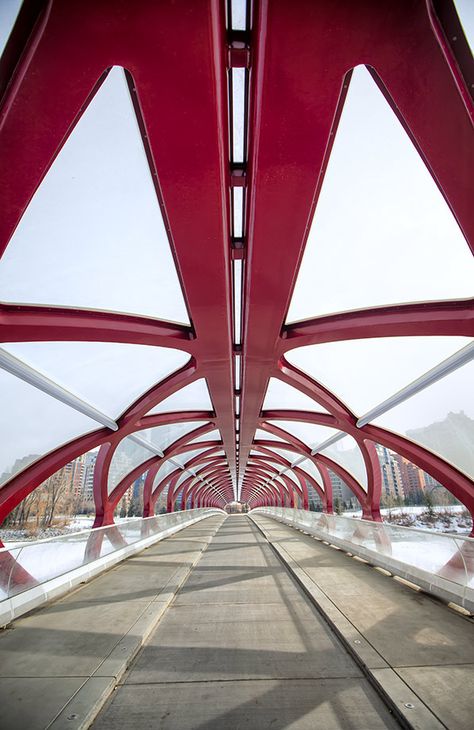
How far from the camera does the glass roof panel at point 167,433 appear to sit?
66.2 ft

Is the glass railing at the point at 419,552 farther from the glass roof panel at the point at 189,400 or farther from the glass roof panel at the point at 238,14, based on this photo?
the glass roof panel at the point at 238,14

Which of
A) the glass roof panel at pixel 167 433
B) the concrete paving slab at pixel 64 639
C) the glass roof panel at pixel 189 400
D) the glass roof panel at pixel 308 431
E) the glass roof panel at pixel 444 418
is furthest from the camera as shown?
the glass roof panel at pixel 167 433

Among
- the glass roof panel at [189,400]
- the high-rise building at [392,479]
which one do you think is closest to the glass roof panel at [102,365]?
the glass roof panel at [189,400]

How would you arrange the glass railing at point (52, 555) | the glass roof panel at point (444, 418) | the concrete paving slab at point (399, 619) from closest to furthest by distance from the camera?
1. the concrete paving slab at point (399, 619)
2. the glass railing at point (52, 555)
3. the glass roof panel at point (444, 418)

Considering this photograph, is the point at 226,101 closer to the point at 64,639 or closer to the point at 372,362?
the point at 64,639

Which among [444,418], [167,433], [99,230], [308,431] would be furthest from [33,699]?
[308,431]

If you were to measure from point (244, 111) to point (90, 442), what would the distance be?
15220 mm

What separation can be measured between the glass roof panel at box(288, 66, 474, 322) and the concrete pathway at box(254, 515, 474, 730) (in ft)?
17.5

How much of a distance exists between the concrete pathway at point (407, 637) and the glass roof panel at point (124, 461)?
16.7 m

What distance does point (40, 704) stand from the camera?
3197 mm

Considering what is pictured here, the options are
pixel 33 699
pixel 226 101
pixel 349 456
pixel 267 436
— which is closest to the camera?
pixel 33 699

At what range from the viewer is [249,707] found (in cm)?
315

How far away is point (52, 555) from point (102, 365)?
5.36 metres

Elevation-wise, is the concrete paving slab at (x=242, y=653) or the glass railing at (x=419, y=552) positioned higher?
the glass railing at (x=419, y=552)
